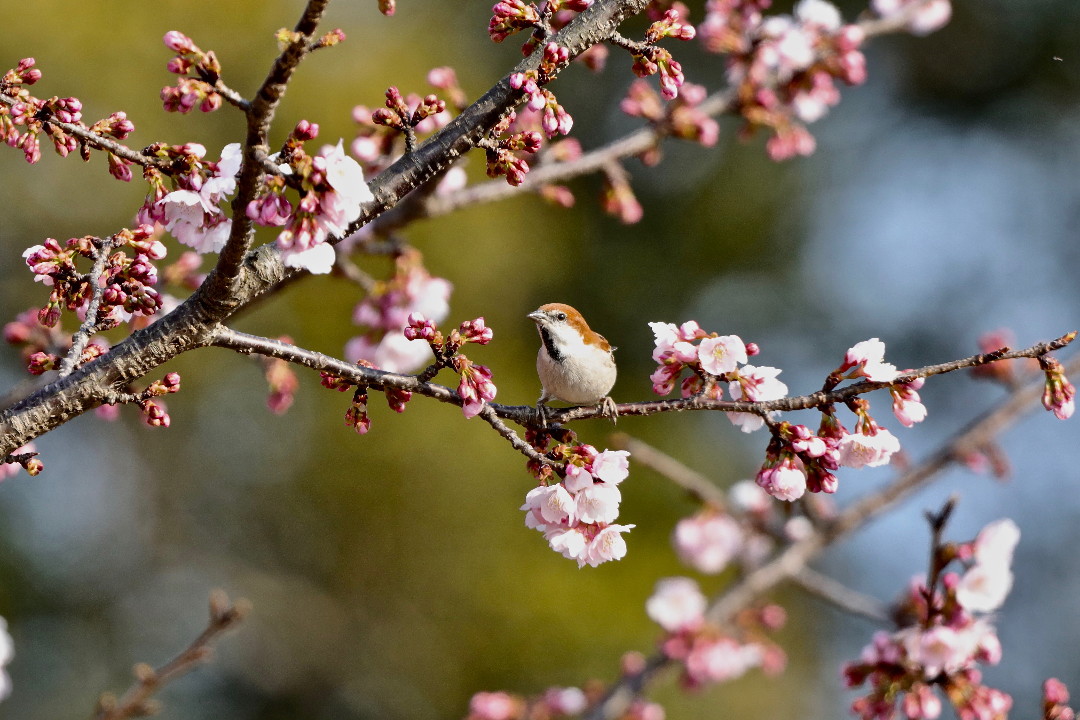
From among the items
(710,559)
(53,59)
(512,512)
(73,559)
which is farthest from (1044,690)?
(73,559)

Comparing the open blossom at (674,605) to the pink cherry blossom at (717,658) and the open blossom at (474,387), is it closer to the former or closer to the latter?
the pink cherry blossom at (717,658)

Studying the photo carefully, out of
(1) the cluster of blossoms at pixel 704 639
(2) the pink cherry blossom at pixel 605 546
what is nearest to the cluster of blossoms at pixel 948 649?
(2) the pink cherry blossom at pixel 605 546

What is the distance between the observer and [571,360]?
2.28 metres

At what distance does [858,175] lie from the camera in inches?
444

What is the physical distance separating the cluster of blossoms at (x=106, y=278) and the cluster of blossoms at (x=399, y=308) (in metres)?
1.19

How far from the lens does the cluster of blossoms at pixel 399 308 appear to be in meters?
2.79

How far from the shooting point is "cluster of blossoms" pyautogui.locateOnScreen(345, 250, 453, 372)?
9.14 feet

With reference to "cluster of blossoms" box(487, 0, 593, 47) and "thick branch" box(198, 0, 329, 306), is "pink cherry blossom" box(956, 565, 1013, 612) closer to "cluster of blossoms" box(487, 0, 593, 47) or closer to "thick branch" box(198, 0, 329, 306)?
"cluster of blossoms" box(487, 0, 593, 47)

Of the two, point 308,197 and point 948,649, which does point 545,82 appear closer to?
point 308,197

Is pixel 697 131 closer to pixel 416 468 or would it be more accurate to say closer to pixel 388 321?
pixel 388 321

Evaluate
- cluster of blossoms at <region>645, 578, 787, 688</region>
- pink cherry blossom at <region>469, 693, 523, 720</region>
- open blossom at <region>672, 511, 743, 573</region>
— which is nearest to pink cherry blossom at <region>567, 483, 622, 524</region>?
cluster of blossoms at <region>645, 578, 787, 688</region>

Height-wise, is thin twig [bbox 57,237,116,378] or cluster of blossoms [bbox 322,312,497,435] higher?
cluster of blossoms [bbox 322,312,497,435]

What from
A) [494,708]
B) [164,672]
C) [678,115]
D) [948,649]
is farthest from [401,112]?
[494,708]

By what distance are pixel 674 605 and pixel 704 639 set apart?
0.64 metres
